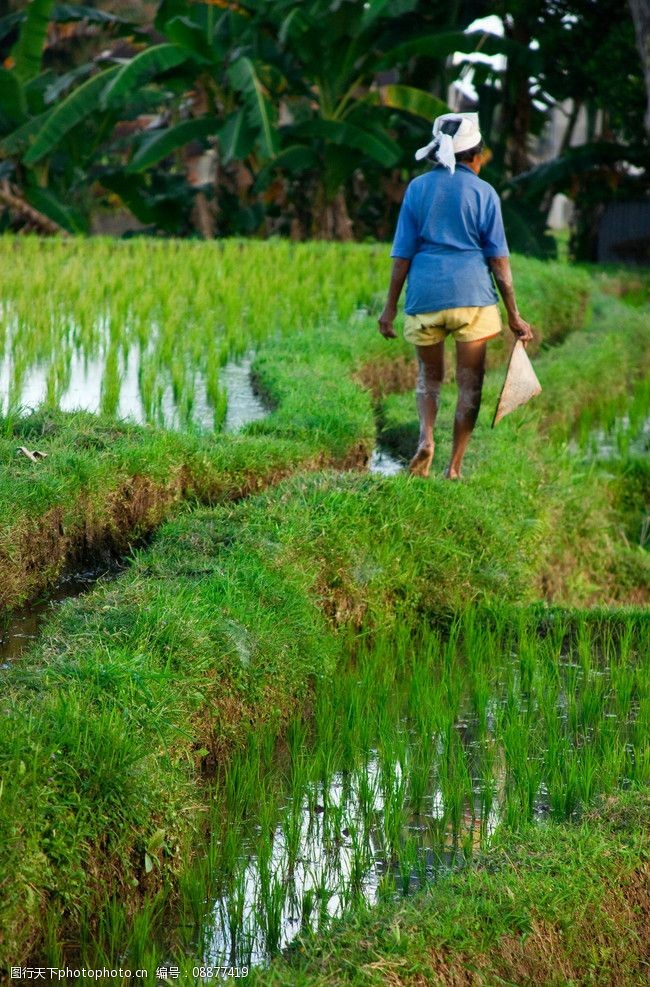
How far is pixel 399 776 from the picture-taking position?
2.82 m

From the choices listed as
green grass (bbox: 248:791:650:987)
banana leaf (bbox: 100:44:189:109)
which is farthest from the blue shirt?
banana leaf (bbox: 100:44:189:109)

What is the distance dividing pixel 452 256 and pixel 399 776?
2126 millimetres

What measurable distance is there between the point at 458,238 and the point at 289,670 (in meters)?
1.87

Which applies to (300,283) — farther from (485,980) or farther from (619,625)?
(485,980)

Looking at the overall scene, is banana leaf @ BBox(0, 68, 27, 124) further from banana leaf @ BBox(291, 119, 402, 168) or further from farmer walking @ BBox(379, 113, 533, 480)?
farmer walking @ BBox(379, 113, 533, 480)

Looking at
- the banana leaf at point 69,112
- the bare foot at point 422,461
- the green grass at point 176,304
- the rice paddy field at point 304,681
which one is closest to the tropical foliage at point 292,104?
the banana leaf at point 69,112

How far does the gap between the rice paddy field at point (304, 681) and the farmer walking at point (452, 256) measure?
50 centimetres

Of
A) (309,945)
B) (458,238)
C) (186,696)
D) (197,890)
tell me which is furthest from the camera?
(458,238)

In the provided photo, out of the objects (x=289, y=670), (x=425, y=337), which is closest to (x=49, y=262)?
(x=425, y=337)

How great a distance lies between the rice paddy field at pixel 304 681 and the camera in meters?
2.15

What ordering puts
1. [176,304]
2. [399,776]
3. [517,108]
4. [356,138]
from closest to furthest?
1. [399,776]
2. [176,304]
3. [356,138]
4. [517,108]

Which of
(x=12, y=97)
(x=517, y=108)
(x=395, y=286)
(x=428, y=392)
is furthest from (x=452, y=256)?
(x=517, y=108)

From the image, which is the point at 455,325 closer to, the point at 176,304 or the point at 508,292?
the point at 508,292

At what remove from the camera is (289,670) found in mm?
3131
